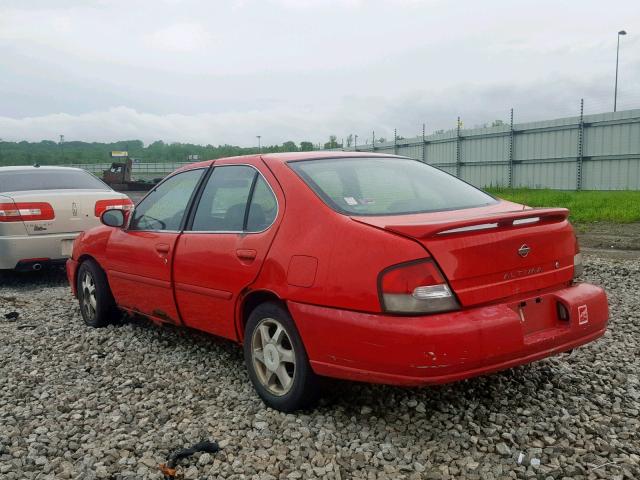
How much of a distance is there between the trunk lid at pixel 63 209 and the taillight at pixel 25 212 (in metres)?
0.04

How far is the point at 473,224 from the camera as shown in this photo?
313 cm

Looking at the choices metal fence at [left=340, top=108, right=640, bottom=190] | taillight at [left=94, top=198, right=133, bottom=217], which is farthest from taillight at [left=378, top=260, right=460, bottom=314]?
metal fence at [left=340, top=108, right=640, bottom=190]

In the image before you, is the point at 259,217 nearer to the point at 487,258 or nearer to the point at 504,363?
the point at 487,258

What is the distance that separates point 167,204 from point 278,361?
187 centimetres

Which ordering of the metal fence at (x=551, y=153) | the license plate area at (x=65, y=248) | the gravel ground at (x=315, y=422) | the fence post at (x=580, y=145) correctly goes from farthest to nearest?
the fence post at (x=580, y=145)
the metal fence at (x=551, y=153)
the license plate area at (x=65, y=248)
the gravel ground at (x=315, y=422)

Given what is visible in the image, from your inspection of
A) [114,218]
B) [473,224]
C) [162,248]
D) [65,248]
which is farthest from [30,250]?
[473,224]

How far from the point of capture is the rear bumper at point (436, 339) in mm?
2945

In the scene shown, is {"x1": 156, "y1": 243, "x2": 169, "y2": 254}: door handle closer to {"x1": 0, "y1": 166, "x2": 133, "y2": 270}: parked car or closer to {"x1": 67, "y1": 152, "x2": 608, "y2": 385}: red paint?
{"x1": 67, "y1": 152, "x2": 608, "y2": 385}: red paint

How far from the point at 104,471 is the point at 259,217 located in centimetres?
160

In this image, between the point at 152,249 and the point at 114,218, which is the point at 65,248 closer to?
the point at 114,218

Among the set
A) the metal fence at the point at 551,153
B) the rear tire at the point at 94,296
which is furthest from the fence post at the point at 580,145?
the rear tire at the point at 94,296

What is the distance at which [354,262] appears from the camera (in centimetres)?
314

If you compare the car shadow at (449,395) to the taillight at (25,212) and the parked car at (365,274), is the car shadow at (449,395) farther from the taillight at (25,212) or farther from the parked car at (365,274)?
the taillight at (25,212)

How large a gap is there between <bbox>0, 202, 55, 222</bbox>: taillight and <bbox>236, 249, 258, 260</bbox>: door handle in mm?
4849
